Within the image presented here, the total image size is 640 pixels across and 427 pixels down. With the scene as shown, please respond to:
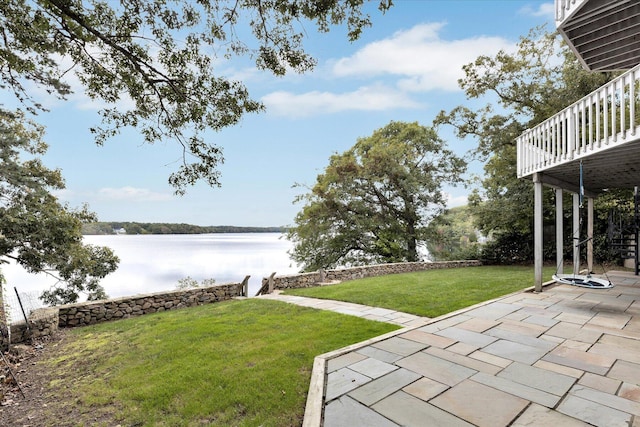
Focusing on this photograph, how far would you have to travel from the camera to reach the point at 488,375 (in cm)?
279

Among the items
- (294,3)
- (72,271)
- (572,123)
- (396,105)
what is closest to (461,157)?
(396,105)

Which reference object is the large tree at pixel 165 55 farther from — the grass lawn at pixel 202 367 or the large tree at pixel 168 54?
the grass lawn at pixel 202 367

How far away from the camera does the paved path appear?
Answer: 4991mm

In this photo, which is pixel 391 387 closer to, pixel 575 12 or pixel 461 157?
pixel 575 12

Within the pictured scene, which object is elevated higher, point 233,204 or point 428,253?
point 233,204

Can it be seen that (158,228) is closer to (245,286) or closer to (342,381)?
(245,286)

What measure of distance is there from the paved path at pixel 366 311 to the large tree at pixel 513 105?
9834 millimetres

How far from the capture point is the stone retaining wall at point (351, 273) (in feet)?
34.4

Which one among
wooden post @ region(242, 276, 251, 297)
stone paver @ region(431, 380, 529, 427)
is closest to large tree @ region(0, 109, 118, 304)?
wooden post @ region(242, 276, 251, 297)

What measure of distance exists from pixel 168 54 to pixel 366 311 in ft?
18.1

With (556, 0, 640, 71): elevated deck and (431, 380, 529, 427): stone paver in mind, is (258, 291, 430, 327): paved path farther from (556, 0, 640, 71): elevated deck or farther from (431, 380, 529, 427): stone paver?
(556, 0, 640, 71): elevated deck

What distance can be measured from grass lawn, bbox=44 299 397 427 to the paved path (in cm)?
37

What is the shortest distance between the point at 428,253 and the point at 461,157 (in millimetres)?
5748

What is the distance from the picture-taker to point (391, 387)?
8.60ft
